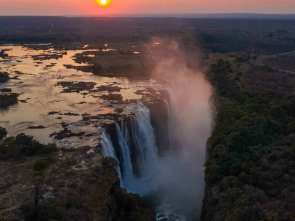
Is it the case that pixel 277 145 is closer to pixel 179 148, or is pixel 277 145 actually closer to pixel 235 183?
pixel 235 183

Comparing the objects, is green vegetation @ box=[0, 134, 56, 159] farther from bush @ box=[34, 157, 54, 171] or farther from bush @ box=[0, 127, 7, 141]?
bush @ box=[0, 127, 7, 141]

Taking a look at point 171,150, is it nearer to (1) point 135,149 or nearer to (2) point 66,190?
(1) point 135,149

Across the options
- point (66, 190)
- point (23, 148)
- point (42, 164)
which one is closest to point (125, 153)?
point (42, 164)

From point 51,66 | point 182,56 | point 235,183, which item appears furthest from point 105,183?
point 182,56

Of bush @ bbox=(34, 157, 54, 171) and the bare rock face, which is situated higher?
bush @ bbox=(34, 157, 54, 171)

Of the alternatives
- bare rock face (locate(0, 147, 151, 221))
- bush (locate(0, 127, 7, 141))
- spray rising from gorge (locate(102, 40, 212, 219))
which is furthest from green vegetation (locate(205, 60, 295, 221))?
bush (locate(0, 127, 7, 141))

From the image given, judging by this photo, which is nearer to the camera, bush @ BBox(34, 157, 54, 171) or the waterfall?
bush @ BBox(34, 157, 54, 171)

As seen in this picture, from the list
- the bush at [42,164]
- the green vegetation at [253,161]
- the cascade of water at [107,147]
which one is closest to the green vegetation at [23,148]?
the bush at [42,164]

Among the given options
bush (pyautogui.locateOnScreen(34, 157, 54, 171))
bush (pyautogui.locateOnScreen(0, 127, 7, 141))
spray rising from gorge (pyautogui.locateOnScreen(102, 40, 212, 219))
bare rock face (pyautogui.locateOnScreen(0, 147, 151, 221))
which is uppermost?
bush (pyautogui.locateOnScreen(0, 127, 7, 141))
